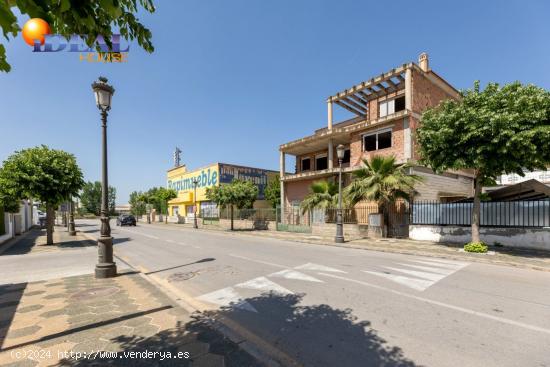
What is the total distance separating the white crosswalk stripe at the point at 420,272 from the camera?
6.35 meters

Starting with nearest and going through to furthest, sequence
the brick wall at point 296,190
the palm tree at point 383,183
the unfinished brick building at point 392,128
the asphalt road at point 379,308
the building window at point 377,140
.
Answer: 1. the asphalt road at point 379,308
2. the palm tree at point 383,183
3. the unfinished brick building at point 392,128
4. the building window at point 377,140
5. the brick wall at point 296,190

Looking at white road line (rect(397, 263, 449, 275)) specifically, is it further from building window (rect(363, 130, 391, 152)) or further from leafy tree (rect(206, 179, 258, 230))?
leafy tree (rect(206, 179, 258, 230))

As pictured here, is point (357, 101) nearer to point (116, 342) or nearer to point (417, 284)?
point (417, 284)

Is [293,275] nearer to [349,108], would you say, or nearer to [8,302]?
[8,302]

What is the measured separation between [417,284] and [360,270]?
5.59ft

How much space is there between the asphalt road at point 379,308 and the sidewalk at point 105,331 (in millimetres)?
526

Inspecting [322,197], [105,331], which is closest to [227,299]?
[105,331]

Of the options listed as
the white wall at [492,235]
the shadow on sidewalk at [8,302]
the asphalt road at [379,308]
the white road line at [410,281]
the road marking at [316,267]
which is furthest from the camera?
the white wall at [492,235]

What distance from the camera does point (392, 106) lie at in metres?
19.8

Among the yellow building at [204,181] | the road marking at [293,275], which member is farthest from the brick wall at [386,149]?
the yellow building at [204,181]

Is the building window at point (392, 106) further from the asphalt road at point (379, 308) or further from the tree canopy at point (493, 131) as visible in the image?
the asphalt road at point (379, 308)

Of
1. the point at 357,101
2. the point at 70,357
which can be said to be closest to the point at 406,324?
the point at 70,357

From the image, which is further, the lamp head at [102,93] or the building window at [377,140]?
the building window at [377,140]

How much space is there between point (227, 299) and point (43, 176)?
12696 millimetres
